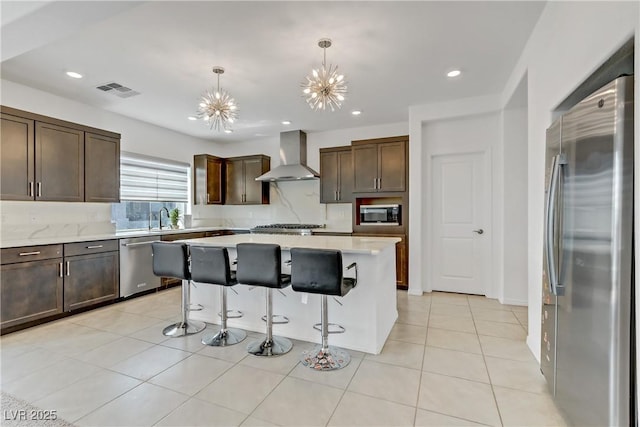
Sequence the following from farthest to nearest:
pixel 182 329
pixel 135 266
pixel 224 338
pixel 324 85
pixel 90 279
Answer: pixel 135 266
pixel 90 279
pixel 182 329
pixel 224 338
pixel 324 85

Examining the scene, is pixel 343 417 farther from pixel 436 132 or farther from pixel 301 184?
pixel 301 184

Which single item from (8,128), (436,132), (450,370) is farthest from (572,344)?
(8,128)

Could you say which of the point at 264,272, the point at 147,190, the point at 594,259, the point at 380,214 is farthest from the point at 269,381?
the point at 147,190

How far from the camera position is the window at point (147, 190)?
4852 mm

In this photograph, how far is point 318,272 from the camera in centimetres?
230

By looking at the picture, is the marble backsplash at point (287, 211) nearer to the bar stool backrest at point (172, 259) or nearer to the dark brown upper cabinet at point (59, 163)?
the dark brown upper cabinet at point (59, 163)

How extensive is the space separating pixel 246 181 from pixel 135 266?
259cm

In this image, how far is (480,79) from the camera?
11.7ft

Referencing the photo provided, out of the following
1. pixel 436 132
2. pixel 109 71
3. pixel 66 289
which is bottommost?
pixel 66 289

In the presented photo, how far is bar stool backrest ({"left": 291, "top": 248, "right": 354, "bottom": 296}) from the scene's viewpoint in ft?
7.36

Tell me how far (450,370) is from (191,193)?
5.40 m

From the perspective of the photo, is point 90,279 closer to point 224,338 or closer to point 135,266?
point 135,266

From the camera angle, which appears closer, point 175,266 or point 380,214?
point 175,266

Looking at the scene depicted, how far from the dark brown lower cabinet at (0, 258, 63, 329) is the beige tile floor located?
0.19 meters
